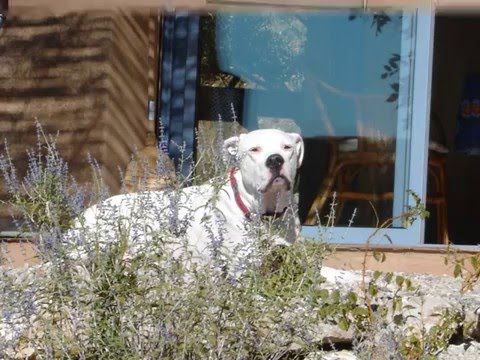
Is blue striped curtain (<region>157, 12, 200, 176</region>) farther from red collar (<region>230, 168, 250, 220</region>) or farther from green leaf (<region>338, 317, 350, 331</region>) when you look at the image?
green leaf (<region>338, 317, 350, 331</region>)

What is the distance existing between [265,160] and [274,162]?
0.05 meters

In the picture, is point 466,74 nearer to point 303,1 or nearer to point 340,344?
point 303,1

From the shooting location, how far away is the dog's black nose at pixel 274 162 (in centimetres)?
523

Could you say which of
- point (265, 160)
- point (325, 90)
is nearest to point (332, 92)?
point (325, 90)

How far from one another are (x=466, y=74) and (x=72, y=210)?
5.66m

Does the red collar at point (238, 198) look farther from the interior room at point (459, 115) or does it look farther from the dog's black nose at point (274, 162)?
the interior room at point (459, 115)

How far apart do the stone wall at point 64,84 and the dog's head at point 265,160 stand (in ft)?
7.86

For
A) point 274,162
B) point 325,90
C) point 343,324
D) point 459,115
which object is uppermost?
point 325,90

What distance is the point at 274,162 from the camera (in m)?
5.23

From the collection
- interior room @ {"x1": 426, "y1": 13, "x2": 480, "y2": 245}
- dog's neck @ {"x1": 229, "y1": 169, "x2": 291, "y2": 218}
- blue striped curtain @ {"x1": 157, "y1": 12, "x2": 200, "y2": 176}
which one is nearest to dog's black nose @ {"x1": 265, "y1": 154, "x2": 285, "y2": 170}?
dog's neck @ {"x1": 229, "y1": 169, "x2": 291, "y2": 218}

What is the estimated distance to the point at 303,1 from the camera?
22.6 ft

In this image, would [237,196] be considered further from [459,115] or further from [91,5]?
[459,115]

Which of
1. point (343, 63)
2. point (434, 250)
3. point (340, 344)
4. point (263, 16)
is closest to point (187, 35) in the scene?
point (263, 16)

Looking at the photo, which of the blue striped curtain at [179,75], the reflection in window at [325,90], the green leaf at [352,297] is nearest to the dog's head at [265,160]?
the green leaf at [352,297]
